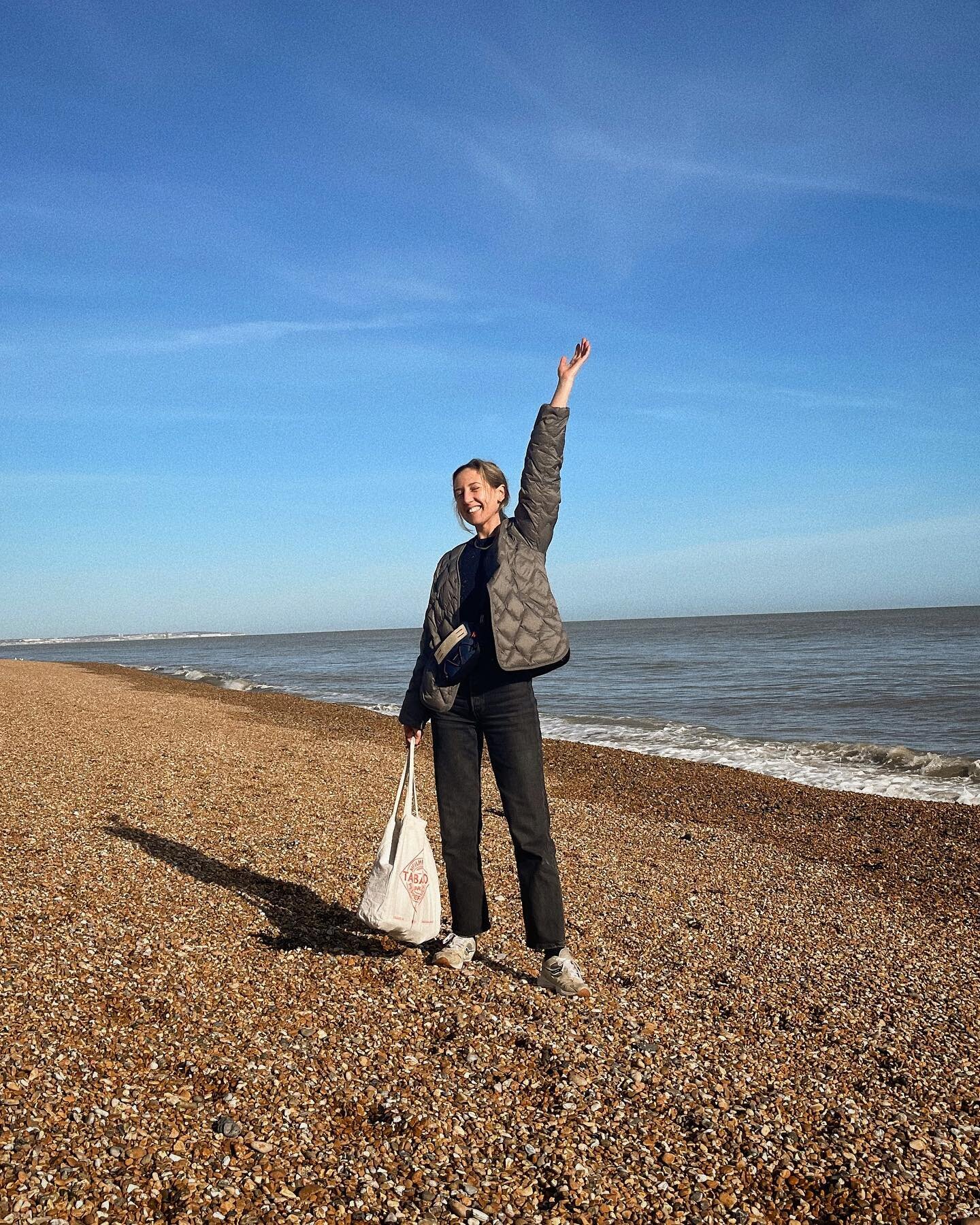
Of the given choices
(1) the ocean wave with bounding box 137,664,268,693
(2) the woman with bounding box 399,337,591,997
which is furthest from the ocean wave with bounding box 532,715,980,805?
(1) the ocean wave with bounding box 137,664,268,693

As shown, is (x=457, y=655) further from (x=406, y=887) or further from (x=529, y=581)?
(x=406, y=887)

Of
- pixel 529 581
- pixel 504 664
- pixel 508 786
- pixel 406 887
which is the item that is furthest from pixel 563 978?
pixel 529 581

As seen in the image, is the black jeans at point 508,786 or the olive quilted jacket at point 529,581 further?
the black jeans at point 508,786

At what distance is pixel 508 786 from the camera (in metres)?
4.36

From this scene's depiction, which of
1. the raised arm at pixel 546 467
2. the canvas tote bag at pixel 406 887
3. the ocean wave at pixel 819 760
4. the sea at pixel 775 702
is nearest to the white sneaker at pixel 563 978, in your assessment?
the canvas tote bag at pixel 406 887

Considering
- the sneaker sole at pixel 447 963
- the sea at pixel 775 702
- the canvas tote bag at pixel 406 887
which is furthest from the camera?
the sea at pixel 775 702

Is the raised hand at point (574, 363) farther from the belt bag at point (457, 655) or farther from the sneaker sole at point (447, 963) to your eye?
the sneaker sole at point (447, 963)

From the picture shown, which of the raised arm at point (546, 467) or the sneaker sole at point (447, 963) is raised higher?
the raised arm at point (546, 467)

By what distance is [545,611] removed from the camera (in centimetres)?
421

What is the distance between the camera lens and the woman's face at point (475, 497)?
14.3 ft

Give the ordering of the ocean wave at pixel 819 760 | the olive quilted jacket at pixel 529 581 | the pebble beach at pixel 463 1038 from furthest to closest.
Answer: the ocean wave at pixel 819 760 < the olive quilted jacket at pixel 529 581 < the pebble beach at pixel 463 1038

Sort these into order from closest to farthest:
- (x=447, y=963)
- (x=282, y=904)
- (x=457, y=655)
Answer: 1. (x=457, y=655)
2. (x=447, y=963)
3. (x=282, y=904)

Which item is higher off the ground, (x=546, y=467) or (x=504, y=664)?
(x=546, y=467)

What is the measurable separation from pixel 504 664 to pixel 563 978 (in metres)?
1.77
